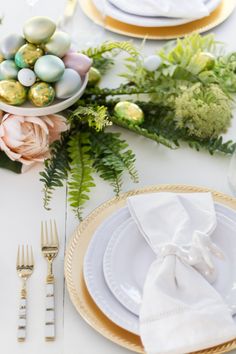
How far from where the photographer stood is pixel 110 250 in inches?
38.6

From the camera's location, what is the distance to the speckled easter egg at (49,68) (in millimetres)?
1121

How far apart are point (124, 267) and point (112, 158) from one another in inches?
10.0

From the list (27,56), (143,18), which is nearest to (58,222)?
(27,56)

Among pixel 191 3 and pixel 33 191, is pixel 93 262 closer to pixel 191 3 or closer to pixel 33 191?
pixel 33 191

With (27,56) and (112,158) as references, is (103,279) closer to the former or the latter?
(112,158)

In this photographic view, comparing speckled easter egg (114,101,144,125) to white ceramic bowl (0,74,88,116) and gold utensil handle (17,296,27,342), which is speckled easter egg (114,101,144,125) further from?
gold utensil handle (17,296,27,342)

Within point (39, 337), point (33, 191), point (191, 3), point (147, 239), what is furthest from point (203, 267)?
point (191, 3)

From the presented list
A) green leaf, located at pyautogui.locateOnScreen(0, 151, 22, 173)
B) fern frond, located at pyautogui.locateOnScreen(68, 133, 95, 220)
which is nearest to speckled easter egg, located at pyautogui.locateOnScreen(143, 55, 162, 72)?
fern frond, located at pyautogui.locateOnScreen(68, 133, 95, 220)

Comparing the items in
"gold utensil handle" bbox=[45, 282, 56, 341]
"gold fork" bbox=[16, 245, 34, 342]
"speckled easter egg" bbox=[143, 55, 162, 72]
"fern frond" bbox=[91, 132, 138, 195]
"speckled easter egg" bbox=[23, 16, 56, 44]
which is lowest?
"gold fork" bbox=[16, 245, 34, 342]

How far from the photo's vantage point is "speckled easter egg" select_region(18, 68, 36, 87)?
3.69ft

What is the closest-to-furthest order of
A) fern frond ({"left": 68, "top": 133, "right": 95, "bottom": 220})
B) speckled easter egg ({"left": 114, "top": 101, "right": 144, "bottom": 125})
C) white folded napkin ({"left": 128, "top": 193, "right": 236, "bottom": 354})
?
white folded napkin ({"left": 128, "top": 193, "right": 236, "bottom": 354}) < fern frond ({"left": 68, "top": 133, "right": 95, "bottom": 220}) < speckled easter egg ({"left": 114, "top": 101, "right": 144, "bottom": 125})

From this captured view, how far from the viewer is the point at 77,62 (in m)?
1.19

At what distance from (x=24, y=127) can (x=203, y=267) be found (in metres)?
A: 0.43

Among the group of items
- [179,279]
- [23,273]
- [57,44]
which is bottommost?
[23,273]
